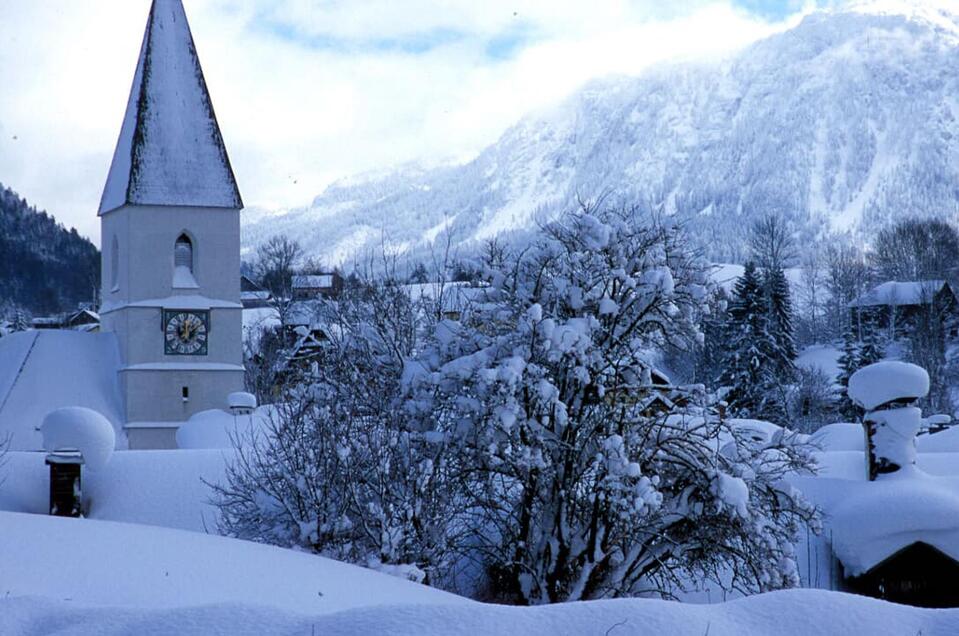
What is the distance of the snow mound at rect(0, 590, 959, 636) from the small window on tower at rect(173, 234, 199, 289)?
32943 millimetres

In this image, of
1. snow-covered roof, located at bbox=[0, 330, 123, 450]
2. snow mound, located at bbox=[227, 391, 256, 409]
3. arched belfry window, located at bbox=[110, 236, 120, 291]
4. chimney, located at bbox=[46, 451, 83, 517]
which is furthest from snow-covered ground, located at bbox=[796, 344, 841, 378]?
chimney, located at bbox=[46, 451, 83, 517]

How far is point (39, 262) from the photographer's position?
10931cm

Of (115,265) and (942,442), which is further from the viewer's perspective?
(115,265)

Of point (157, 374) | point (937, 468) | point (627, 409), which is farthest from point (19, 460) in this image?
point (157, 374)

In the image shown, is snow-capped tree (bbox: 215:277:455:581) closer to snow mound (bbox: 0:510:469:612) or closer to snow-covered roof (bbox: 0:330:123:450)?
snow mound (bbox: 0:510:469:612)

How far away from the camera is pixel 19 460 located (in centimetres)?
1786

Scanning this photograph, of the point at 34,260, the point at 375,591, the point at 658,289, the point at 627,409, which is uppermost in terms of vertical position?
the point at 34,260

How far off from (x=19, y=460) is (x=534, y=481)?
8.18m

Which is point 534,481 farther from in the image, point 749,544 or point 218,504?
point 218,504

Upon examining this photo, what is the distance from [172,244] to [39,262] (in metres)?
79.2

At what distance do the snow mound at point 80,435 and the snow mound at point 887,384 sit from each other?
10482 millimetres

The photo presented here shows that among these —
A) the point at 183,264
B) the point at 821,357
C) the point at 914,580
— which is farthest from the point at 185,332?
the point at 821,357

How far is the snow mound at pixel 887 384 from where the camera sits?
15438 mm

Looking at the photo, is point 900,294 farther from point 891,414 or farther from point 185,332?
point 891,414
